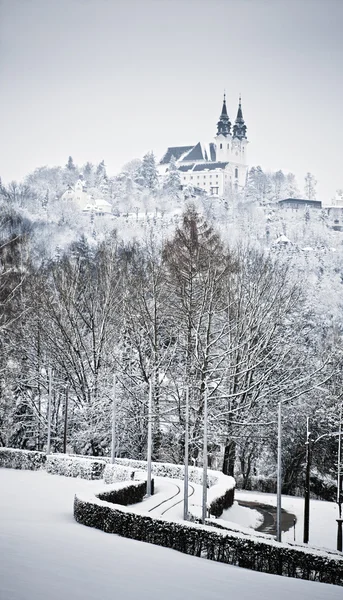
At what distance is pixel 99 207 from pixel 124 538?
162 m

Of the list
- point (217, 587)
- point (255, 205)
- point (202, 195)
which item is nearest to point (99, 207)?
point (202, 195)

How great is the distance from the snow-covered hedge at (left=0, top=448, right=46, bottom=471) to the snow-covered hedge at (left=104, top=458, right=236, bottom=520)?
2890 millimetres

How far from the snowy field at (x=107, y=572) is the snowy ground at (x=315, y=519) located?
6649 millimetres

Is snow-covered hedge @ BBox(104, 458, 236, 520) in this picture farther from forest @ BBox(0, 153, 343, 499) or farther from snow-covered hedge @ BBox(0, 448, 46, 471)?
snow-covered hedge @ BBox(0, 448, 46, 471)

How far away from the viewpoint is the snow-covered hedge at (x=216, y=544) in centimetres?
1209

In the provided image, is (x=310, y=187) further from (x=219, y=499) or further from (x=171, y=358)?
(x=219, y=499)

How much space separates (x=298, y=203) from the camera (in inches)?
6973

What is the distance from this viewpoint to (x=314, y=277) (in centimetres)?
9169

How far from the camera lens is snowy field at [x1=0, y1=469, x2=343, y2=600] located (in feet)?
30.7

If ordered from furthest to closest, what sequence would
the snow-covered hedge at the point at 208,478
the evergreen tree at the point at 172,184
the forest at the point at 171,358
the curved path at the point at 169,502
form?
1. the evergreen tree at the point at 172,184
2. the forest at the point at 171,358
3. the snow-covered hedge at the point at 208,478
4. the curved path at the point at 169,502

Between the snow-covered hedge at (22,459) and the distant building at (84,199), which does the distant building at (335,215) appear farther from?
the snow-covered hedge at (22,459)

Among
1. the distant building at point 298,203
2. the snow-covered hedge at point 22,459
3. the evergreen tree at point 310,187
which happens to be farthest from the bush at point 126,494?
the evergreen tree at point 310,187

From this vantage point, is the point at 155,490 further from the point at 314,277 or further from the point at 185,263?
the point at 314,277

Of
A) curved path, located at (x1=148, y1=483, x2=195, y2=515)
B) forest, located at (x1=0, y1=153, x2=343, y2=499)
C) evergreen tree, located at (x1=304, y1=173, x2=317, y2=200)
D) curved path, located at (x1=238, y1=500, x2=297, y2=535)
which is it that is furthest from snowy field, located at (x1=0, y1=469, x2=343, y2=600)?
evergreen tree, located at (x1=304, y1=173, x2=317, y2=200)
